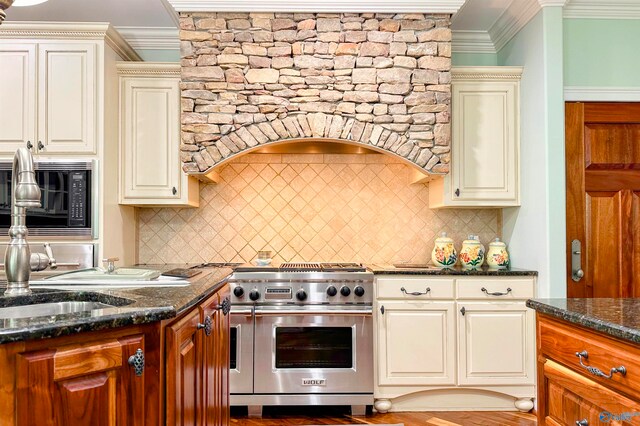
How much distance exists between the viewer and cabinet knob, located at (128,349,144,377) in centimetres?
128

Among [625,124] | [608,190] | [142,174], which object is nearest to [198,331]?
[142,174]

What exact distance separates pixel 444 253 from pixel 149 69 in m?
2.56

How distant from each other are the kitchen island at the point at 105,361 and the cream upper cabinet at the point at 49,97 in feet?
6.13

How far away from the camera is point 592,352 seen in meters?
1.41

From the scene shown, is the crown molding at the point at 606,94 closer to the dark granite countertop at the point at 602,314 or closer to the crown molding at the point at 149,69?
the dark granite countertop at the point at 602,314

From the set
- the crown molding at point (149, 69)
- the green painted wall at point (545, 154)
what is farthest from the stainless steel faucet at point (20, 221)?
the green painted wall at point (545, 154)

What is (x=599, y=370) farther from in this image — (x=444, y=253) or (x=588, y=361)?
(x=444, y=253)

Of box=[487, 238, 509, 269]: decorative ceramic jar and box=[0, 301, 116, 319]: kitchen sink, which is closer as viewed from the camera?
box=[0, 301, 116, 319]: kitchen sink

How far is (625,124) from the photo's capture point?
3271 mm

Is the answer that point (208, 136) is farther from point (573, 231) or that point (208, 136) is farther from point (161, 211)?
point (573, 231)

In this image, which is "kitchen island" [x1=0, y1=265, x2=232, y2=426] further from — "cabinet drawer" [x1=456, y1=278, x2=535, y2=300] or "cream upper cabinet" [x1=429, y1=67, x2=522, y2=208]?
"cream upper cabinet" [x1=429, y1=67, x2=522, y2=208]

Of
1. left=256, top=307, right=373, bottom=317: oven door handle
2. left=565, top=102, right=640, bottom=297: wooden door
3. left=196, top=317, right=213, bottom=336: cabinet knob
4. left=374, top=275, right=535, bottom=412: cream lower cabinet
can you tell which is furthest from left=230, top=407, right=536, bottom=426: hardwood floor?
left=196, top=317, right=213, bottom=336: cabinet knob

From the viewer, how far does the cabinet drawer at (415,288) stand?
328 centimetres

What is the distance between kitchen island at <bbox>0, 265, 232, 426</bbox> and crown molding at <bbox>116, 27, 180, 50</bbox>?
278 centimetres
